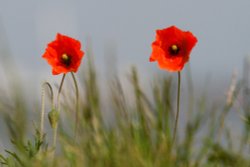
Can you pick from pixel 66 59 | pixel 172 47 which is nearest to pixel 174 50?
pixel 172 47

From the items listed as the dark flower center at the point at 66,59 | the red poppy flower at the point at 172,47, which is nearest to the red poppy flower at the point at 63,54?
the dark flower center at the point at 66,59

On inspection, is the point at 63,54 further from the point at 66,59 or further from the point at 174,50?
the point at 174,50

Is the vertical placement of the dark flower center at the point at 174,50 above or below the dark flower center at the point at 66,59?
above

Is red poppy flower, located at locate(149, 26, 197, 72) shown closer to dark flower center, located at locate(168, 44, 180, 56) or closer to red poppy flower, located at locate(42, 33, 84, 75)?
dark flower center, located at locate(168, 44, 180, 56)

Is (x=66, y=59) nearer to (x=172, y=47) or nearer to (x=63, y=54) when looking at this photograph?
(x=63, y=54)

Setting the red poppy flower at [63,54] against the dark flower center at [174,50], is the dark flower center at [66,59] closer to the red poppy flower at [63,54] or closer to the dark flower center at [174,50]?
the red poppy flower at [63,54]

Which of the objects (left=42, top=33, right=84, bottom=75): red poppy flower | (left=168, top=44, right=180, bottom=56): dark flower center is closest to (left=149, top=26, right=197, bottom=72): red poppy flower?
(left=168, top=44, right=180, bottom=56): dark flower center

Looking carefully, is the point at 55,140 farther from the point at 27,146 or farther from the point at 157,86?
the point at 157,86
